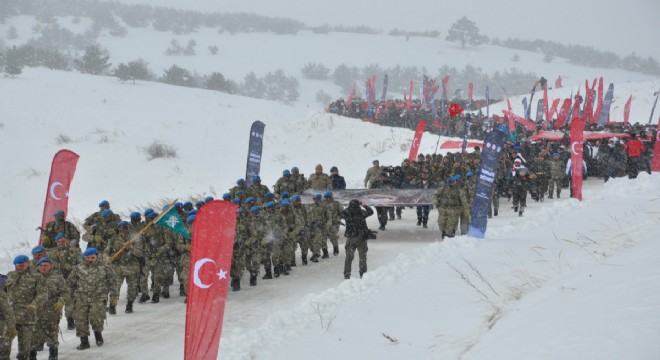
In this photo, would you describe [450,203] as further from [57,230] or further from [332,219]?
[57,230]

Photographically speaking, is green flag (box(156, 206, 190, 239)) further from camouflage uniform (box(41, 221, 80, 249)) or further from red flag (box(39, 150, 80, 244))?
red flag (box(39, 150, 80, 244))

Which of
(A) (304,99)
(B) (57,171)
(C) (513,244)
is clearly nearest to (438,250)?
(C) (513,244)

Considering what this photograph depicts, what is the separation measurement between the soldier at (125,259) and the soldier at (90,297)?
5.85ft

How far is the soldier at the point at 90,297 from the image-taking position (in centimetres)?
1005

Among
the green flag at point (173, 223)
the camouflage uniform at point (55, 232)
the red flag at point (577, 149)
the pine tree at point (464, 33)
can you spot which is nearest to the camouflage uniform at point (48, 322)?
the green flag at point (173, 223)

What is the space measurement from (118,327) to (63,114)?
34688 mm

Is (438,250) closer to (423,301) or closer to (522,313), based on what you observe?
(423,301)

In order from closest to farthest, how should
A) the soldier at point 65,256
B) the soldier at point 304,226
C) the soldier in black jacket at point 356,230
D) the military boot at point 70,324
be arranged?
the military boot at point 70,324 < the soldier at point 65,256 < the soldier in black jacket at point 356,230 < the soldier at point 304,226

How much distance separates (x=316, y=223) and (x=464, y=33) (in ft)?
457

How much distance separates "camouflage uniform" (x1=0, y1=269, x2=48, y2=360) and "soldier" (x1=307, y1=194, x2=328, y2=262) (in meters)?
7.52

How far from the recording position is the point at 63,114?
4225 cm

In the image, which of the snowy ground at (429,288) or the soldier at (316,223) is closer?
the snowy ground at (429,288)

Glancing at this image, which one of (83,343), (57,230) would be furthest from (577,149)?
(83,343)

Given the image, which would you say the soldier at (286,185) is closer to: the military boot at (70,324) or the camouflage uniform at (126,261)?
the camouflage uniform at (126,261)
